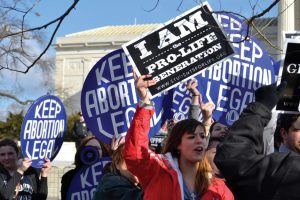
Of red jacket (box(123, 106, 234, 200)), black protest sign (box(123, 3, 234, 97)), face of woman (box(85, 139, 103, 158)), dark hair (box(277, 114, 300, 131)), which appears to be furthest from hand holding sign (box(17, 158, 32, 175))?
dark hair (box(277, 114, 300, 131))

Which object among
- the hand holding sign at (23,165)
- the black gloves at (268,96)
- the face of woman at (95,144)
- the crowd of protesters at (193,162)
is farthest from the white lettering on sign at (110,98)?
the black gloves at (268,96)

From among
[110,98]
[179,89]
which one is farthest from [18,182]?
[179,89]

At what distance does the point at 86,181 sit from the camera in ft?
19.2

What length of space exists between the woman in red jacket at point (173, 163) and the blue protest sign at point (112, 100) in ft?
4.38

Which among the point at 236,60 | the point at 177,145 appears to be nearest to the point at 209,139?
the point at 236,60

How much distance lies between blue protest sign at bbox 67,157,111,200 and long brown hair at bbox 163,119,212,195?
173cm

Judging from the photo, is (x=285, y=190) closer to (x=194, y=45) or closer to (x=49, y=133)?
(x=194, y=45)

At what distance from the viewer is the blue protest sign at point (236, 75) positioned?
17.5ft

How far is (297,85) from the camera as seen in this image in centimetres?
399

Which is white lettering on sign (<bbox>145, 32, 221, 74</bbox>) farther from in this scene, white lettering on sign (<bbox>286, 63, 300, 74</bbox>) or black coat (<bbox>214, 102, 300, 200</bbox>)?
black coat (<bbox>214, 102, 300, 200</bbox>)

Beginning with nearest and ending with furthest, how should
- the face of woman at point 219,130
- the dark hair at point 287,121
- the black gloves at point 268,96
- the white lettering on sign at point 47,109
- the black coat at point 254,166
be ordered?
the black coat at point 254,166
the black gloves at point 268,96
the dark hair at point 287,121
the face of woman at point 219,130
the white lettering on sign at point 47,109

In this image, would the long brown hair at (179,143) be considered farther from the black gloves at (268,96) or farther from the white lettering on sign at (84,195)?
the white lettering on sign at (84,195)

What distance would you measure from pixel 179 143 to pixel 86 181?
1.95 metres

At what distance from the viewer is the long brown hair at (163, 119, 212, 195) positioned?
3.99 metres
